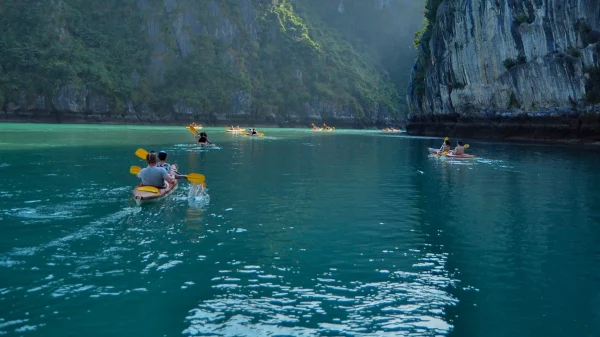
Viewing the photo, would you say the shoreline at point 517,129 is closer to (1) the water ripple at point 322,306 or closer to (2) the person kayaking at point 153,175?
(2) the person kayaking at point 153,175

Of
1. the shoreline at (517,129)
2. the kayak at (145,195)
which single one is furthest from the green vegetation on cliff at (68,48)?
the kayak at (145,195)

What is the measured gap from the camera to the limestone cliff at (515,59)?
129 ft

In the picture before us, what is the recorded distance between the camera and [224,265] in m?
8.64

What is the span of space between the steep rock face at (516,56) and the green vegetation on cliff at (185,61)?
6908 cm

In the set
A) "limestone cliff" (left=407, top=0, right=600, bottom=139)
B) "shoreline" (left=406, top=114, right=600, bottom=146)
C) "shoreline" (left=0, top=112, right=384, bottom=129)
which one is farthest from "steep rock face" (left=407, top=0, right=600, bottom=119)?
"shoreline" (left=0, top=112, right=384, bottom=129)

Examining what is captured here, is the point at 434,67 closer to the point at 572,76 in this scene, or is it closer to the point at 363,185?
the point at 572,76

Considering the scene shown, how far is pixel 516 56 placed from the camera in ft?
150

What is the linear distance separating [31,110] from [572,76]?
8792cm

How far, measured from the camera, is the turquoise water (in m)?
6.50

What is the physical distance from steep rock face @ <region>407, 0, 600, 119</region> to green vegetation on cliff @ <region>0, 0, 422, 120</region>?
69.1 m

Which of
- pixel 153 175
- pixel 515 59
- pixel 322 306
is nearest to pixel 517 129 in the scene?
pixel 515 59

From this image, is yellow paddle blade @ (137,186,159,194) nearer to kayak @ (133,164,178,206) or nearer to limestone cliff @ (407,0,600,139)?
kayak @ (133,164,178,206)

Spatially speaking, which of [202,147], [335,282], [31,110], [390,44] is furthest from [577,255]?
[390,44]

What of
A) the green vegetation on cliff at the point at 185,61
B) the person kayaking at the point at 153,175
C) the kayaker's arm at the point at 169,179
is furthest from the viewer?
the green vegetation on cliff at the point at 185,61
